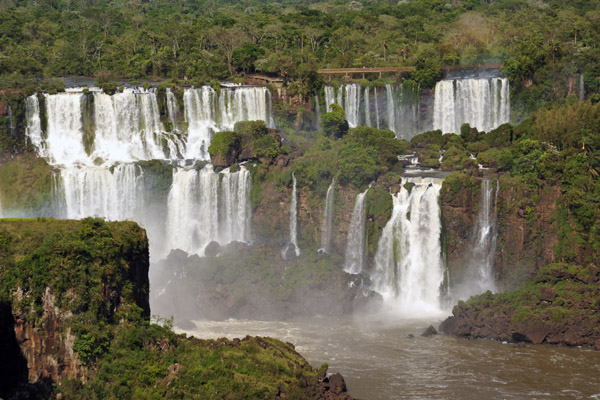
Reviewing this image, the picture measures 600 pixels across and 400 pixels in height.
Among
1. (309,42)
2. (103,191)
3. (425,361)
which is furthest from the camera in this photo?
(309,42)

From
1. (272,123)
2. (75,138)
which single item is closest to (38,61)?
(75,138)

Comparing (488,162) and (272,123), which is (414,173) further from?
(272,123)

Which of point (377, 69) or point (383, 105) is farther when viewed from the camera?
point (377, 69)

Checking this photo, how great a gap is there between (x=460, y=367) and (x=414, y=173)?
53.8ft

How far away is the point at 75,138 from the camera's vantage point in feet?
182

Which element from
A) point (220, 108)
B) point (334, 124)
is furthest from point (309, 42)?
point (334, 124)

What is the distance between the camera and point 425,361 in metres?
37.0

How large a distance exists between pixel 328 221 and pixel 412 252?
18.2 ft

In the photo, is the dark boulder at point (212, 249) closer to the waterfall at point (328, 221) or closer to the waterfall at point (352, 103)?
the waterfall at point (328, 221)

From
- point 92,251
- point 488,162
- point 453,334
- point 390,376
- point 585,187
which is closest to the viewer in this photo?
point 92,251

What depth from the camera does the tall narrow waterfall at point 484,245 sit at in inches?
1796

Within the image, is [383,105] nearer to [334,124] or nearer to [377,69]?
[377,69]

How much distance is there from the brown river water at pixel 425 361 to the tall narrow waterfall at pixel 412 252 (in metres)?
3.53

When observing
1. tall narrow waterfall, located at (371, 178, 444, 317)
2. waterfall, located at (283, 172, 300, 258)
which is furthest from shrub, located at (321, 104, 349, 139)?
tall narrow waterfall, located at (371, 178, 444, 317)
